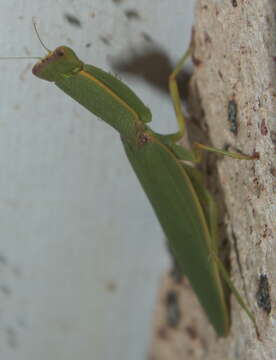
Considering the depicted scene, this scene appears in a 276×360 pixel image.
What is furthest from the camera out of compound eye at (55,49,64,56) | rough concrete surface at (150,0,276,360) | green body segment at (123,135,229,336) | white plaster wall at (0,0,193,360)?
green body segment at (123,135,229,336)

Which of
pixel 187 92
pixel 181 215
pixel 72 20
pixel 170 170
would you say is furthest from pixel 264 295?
pixel 72 20

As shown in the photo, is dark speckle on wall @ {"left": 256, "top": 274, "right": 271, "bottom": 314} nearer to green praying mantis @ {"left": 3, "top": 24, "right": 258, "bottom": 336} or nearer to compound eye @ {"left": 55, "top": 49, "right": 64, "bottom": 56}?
green praying mantis @ {"left": 3, "top": 24, "right": 258, "bottom": 336}

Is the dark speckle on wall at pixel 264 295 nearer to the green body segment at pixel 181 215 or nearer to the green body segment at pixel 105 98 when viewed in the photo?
the green body segment at pixel 181 215

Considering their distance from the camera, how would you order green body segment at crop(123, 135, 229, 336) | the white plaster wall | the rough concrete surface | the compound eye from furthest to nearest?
green body segment at crop(123, 135, 229, 336), the white plaster wall, the compound eye, the rough concrete surface

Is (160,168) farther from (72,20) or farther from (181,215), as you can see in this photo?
(72,20)

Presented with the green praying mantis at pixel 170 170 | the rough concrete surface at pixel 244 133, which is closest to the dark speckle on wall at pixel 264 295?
the rough concrete surface at pixel 244 133

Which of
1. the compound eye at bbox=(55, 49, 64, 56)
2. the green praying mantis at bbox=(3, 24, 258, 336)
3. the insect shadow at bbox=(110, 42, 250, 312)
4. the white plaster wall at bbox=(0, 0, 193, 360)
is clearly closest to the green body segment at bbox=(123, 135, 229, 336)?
the green praying mantis at bbox=(3, 24, 258, 336)
